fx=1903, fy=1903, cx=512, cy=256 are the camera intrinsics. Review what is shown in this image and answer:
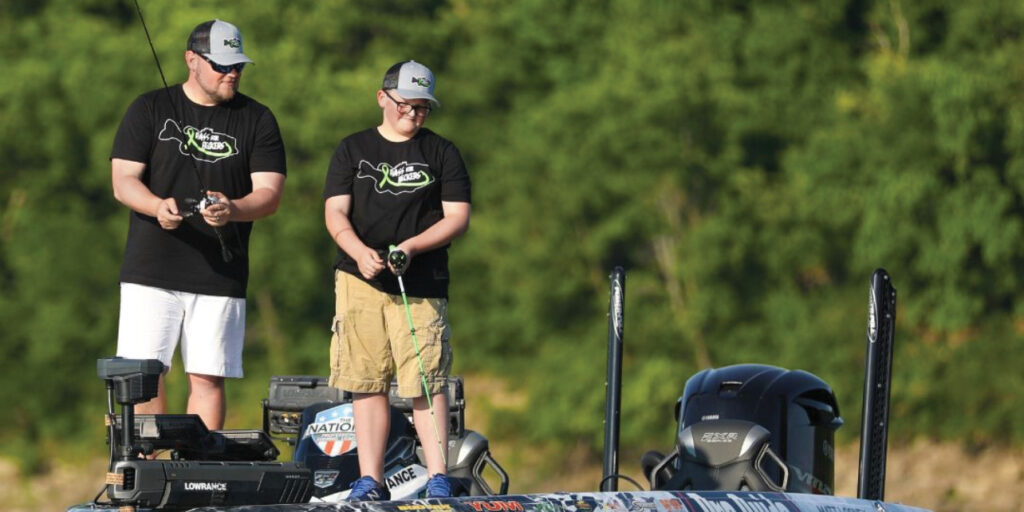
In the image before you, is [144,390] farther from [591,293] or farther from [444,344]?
[591,293]

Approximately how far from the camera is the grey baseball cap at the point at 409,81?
6.33m

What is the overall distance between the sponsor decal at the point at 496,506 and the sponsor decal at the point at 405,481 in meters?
1.59

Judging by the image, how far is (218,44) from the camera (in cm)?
639

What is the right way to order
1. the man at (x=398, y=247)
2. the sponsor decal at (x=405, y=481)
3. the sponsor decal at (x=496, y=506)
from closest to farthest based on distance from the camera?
the sponsor decal at (x=496, y=506)
the man at (x=398, y=247)
the sponsor decal at (x=405, y=481)

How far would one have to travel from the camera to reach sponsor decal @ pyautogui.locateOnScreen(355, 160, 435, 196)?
641 cm

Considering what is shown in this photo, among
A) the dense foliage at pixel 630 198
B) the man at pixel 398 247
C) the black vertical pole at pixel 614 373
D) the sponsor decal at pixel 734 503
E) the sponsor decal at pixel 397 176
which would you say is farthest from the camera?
the dense foliage at pixel 630 198

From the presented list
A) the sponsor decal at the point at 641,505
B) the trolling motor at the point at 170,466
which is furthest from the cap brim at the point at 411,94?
the sponsor decal at the point at 641,505

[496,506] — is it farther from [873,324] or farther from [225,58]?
[873,324]

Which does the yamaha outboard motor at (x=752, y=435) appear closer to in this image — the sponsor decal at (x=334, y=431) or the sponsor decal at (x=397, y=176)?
the sponsor decal at (x=334, y=431)

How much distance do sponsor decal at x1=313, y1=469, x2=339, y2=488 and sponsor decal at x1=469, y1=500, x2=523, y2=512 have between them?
1494mm

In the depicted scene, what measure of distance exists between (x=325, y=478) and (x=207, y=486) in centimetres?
174

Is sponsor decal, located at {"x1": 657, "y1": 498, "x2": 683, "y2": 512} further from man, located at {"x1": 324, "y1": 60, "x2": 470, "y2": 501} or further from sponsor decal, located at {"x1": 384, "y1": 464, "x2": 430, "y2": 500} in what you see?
sponsor decal, located at {"x1": 384, "y1": 464, "x2": 430, "y2": 500}

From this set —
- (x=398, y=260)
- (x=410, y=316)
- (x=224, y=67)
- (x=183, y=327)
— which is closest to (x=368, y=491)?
(x=410, y=316)

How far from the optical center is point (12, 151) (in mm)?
27156
